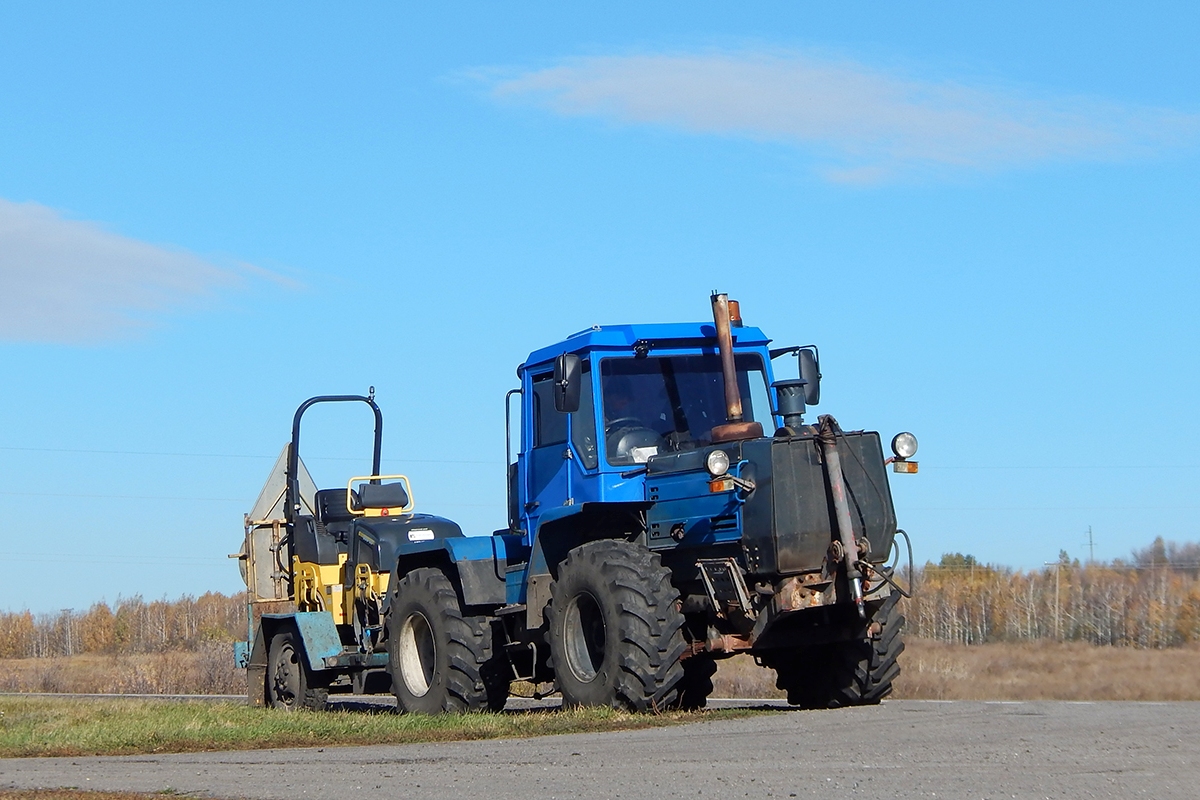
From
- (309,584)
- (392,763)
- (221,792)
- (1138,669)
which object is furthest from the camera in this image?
(1138,669)

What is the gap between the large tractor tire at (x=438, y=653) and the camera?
49.1 feet

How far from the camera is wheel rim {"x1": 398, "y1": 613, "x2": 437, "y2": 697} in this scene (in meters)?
15.8

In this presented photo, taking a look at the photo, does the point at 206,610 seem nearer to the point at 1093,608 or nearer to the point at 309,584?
the point at 1093,608

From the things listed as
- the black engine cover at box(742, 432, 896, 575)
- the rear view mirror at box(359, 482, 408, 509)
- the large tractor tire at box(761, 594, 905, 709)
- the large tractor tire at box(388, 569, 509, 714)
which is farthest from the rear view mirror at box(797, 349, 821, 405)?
the rear view mirror at box(359, 482, 408, 509)

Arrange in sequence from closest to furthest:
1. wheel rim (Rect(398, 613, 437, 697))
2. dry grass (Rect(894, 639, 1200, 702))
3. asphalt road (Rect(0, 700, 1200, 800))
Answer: asphalt road (Rect(0, 700, 1200, 800)) → wheel rim (Rect(398, 613, 437, 697)) → dry grass (Rect(894, 639, 1200, 702))

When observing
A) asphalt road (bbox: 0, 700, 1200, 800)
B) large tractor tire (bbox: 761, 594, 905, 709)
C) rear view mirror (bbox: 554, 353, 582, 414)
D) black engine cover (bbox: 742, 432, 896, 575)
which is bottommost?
asphalt road (bbox: 0, 700, 1200, 800)

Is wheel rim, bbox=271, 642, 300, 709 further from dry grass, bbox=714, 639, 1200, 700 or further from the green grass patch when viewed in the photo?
dry grass, bbox=714, 639, 1200, 700

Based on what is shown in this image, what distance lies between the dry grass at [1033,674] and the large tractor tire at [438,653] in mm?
7373

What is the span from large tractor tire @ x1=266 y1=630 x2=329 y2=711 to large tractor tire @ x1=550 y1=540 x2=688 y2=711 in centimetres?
488

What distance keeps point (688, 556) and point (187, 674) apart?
67.0ft

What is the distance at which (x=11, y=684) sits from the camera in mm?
35688

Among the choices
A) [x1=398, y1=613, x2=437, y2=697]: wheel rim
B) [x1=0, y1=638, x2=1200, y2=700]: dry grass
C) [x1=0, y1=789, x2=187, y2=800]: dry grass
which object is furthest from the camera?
[x1=0, y1=638, x2=1200, y2=700]: dry grass

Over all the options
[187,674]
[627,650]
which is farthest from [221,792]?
[187,674]

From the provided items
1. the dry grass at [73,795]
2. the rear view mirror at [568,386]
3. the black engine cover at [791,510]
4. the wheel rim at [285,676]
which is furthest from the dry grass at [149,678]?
the dry grass at [73,795]
